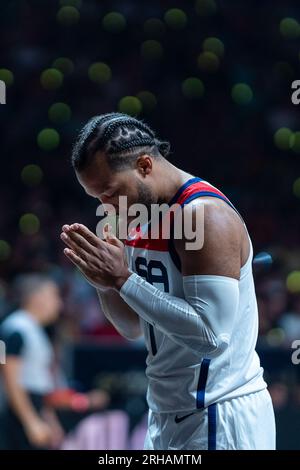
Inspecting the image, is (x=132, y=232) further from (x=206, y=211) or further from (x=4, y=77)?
(x=4, y=77)

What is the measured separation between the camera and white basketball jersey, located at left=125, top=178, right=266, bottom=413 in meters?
2.88

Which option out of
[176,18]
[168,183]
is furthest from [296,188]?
[168,183]

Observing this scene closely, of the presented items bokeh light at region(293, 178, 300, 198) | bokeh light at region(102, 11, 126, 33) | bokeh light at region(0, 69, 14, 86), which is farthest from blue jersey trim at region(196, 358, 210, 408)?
bokeh light at region(102, 11, 126, 33)

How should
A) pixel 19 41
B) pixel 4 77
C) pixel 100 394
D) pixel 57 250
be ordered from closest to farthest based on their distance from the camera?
pixel 100 394
pixel 57 250
pixel 4 77
pixel 19 41

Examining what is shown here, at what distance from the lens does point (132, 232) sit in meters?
3.14

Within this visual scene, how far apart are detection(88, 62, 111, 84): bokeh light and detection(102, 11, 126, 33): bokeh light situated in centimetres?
42

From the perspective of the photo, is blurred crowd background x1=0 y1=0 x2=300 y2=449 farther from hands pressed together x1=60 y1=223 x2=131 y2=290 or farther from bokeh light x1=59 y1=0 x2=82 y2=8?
hands pressed together x1=60 y1=223 x2=131 y2=290

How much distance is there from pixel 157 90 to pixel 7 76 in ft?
5.34

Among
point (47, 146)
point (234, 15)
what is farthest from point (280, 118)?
point (47, 146)

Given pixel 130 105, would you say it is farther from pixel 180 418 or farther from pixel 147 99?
pixel 180 418

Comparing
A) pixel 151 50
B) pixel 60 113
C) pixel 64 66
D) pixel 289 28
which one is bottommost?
pixel 60 113

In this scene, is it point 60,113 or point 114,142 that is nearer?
point 114,142

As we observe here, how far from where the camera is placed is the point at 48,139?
10.1 meters

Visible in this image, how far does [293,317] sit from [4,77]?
Answer: 4179 millimetres
